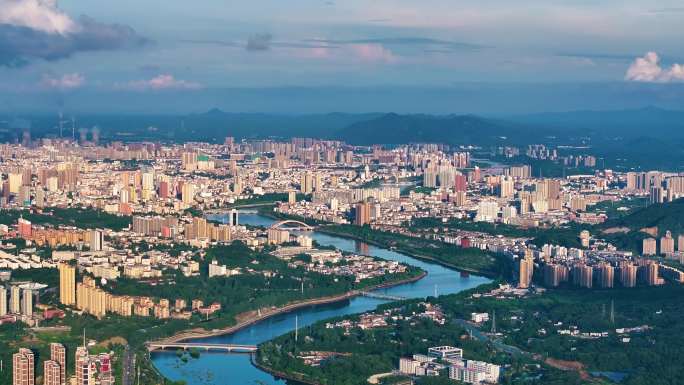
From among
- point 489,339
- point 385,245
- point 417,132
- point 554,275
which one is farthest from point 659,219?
point 417,132

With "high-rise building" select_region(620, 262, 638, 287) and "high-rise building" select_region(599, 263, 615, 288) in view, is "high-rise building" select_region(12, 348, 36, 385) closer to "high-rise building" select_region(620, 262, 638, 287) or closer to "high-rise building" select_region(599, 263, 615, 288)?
"high-rise building" select_region(599, 263, 615, 288)

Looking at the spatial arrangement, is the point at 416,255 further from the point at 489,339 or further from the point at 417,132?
the point at 417,132

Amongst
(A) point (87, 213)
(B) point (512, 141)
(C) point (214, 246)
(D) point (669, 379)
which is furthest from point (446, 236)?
(B) point (512, 141)

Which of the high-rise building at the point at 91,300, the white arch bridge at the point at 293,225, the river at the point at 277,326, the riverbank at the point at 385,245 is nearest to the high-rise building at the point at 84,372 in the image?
the river at the point at 277,326

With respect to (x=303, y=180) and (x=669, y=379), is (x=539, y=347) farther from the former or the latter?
(x=303, y=180)

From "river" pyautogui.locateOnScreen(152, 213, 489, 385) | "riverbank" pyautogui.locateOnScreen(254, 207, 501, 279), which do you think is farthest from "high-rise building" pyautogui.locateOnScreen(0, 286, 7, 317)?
"riverbank" pyautogui.locateOnScreen(254, 207, 501, 279)

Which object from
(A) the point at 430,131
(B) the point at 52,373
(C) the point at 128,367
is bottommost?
(C) the point at 128,367
